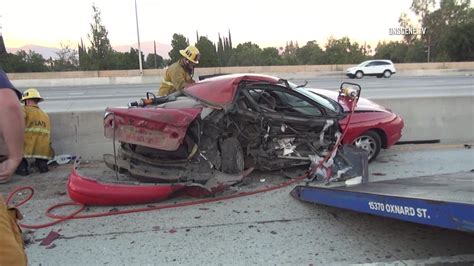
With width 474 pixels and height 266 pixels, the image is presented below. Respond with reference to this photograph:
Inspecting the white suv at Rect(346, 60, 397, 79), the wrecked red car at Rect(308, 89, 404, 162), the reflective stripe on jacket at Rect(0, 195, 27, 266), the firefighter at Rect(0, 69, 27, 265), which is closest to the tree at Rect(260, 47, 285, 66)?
the white suv at Rect(346, 60, 397, 79)

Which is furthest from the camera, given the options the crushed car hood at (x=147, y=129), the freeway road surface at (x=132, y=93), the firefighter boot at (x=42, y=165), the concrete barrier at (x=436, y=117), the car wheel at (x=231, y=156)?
the freeway road surface at (x=132, y=93)

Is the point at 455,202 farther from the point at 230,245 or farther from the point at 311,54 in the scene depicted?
the point at 311,54

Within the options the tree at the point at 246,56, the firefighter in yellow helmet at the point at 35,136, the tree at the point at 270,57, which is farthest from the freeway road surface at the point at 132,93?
the tree at the point at 270,57

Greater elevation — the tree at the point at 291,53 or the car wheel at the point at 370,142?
the tree at the point at 291,53

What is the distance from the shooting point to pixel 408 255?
3.42 m

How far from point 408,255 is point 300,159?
90.3 inches

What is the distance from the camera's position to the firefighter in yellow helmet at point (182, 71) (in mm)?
6688

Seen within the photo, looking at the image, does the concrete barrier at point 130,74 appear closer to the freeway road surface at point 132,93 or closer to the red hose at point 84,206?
the freeway road surface at point 132,93

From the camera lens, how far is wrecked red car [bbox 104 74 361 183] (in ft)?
15.3

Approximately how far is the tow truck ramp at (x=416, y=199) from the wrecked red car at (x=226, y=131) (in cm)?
88

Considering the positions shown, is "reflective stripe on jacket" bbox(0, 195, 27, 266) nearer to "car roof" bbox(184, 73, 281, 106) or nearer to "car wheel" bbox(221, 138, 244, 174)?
"car wheel" bbox(221, 138, 244, 174)

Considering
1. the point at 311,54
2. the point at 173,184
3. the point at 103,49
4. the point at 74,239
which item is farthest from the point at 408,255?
the point at 311,54

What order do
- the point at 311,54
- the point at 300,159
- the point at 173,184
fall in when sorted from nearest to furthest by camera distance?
the point at 173,184
the point at 300,159
the point at 311,54

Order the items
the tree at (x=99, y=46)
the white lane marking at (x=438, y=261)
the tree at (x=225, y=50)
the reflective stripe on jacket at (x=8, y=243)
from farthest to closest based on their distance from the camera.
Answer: the tree at (x=225, y=50), the tree at (x=99, y=46), the white lane marking at (x=438, y=261), the reflective stripe on jacket at (x=8, y=243)
